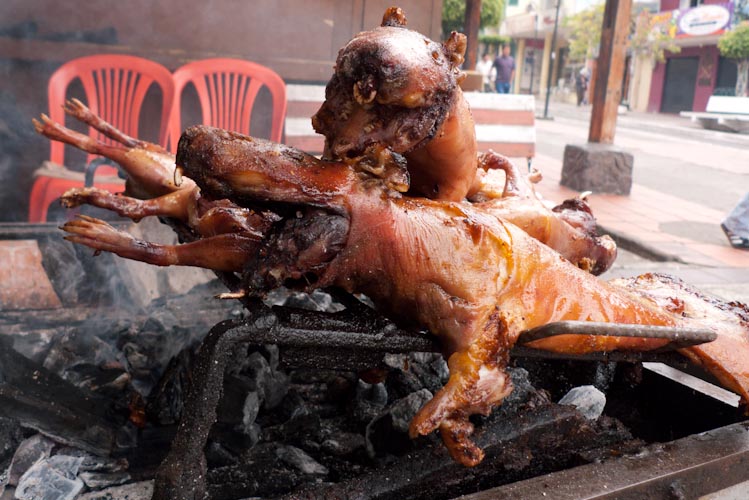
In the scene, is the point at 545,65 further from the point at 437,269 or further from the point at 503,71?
the point at 437,269

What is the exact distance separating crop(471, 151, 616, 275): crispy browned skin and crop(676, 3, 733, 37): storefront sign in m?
37.2

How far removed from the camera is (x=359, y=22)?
6.96 m

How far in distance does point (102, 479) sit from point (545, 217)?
196 centimetres

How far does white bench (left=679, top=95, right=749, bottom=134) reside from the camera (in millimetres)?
23328

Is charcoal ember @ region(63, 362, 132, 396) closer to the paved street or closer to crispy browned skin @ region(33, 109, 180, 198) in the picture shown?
crispy browned skin @ region(33, 109, 180, 198)

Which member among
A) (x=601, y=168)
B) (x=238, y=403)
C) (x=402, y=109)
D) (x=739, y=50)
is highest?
(x=739, y=50)

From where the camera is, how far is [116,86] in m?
5.55

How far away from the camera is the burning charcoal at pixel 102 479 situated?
2.08 meters

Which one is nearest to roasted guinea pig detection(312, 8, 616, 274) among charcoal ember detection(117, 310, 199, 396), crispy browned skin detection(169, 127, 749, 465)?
crispy browned skin detection(169, 127, 749, 465)

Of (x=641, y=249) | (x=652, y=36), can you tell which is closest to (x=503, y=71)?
(x=652, y=36)

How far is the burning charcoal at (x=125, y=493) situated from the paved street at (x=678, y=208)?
4387 mm

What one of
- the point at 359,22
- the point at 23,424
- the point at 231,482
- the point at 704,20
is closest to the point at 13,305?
the point at 23,424

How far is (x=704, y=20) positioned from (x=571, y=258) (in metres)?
38.9

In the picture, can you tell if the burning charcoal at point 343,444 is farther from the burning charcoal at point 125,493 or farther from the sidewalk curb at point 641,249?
the sidewalk curb at point 641,249
